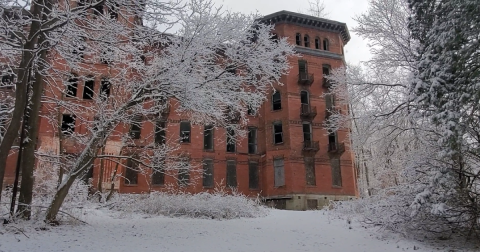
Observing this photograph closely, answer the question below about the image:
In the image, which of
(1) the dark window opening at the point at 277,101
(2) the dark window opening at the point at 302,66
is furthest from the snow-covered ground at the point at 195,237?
(2) the dark window opening at the point at 302,66

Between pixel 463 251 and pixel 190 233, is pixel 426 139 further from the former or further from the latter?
pixel 190 233

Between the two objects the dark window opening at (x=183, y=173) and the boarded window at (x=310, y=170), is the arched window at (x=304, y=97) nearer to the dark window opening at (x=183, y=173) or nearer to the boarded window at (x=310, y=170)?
the boarded window at (x=310, y=170)

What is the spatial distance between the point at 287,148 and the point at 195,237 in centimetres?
1924

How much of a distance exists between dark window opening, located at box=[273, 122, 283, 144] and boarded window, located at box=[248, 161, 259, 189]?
2.78 meters

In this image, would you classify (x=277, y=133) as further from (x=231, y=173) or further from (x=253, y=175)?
(x=231, y=173)

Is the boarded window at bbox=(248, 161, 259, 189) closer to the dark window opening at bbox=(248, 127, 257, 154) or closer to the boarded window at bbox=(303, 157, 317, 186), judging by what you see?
the dark window opening at bbox=(248, 127, 257, 154)

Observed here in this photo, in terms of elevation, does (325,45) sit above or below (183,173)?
above

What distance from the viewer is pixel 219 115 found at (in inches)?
442

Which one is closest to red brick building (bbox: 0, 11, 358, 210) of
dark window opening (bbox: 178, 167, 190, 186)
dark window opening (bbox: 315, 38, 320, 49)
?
dark window opening (bbox: 315, 38, 320, 49)

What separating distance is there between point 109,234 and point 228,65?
21.0ft

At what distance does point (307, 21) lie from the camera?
32.0m

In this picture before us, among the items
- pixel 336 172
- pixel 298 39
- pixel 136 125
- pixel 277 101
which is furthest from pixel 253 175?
pixel 136 125

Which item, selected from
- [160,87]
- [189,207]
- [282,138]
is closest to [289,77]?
[282,138]

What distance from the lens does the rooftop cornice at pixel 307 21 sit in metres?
31.1
